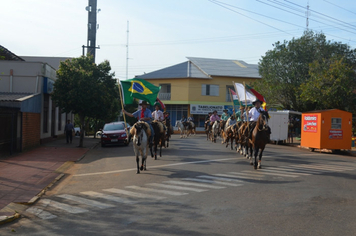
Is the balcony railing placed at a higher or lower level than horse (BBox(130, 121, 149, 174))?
higher

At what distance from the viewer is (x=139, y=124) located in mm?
13383

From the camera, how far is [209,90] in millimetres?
55031

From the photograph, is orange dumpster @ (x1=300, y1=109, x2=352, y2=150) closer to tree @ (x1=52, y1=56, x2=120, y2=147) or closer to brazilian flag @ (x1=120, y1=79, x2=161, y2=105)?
brazilian flag @ (x1=120, y1=79, x2=161, y2=105)

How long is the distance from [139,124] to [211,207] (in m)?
5.76

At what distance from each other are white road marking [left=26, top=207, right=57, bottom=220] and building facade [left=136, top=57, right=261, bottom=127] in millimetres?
45391

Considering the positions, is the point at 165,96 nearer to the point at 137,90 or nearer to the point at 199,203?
the point at 137,90

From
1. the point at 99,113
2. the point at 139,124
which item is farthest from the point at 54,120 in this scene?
the point at 139,124

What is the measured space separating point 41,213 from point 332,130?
18.5 metres

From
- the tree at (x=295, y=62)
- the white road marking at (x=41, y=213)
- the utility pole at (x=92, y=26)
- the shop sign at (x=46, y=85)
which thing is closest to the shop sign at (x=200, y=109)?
the tree at (x=295, y=62)

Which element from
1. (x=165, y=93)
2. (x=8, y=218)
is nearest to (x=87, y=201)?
(x=8, y=218)

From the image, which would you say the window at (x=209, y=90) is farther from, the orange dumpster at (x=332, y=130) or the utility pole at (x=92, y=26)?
the orange dumpster at (x=332, y=130)

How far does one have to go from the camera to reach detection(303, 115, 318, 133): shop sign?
23188 millimetres

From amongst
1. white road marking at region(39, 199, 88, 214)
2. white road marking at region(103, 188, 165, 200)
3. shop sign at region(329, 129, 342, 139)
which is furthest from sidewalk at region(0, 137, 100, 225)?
shop sign at region(329, 129, 342, 139)

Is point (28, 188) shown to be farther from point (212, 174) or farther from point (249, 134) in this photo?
point (249, 134)
